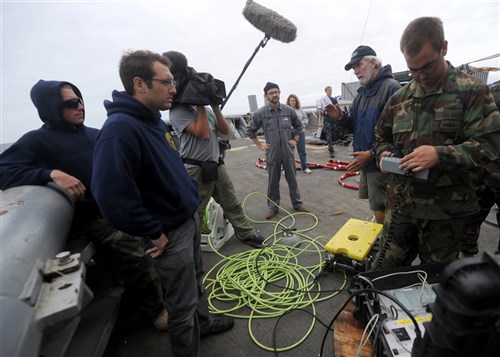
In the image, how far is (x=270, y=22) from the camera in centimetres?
293

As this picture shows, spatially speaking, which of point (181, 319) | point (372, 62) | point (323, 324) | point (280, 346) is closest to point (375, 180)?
point (372, 62)

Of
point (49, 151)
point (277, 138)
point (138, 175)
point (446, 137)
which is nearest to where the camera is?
point (138, 175)

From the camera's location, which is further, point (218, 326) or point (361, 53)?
point (361, 53)

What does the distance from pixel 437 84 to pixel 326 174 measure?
4.09 m

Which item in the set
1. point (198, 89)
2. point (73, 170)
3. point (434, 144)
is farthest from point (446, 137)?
point (73, 170)

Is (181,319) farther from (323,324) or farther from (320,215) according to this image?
(320,215)

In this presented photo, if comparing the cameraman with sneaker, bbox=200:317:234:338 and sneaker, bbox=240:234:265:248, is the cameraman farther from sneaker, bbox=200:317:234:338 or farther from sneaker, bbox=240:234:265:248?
sneaker, bbox=200:317:234:338

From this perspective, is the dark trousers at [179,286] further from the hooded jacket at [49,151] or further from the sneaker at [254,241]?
the sneaker at [254,241]

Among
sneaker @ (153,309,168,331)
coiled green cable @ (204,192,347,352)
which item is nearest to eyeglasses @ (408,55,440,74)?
coiled green cable @ (204,192,347,352)

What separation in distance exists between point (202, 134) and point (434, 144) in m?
1.78

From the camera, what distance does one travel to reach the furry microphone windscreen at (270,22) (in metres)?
2.93

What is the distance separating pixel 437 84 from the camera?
1.35 m

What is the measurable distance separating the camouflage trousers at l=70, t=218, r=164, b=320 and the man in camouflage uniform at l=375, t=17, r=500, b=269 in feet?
5.97

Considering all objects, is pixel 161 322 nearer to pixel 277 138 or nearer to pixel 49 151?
pixel 49 151
